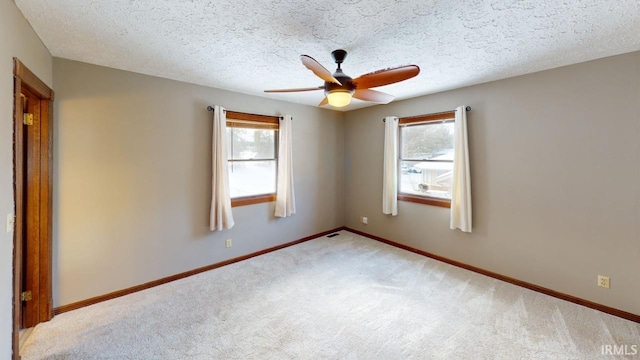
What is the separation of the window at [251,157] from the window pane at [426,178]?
2.12m

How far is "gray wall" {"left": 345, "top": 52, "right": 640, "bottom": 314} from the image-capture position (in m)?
2.44

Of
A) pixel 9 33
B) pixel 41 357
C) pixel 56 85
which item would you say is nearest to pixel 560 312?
pixel 41 357

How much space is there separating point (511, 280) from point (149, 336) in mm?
3821

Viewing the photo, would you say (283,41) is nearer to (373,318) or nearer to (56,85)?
(56,85)

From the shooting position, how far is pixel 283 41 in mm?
2180

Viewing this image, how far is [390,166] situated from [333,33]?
2.64 metres

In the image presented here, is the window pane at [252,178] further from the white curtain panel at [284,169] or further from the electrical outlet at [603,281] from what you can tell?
the electrical outlet at [603,281]

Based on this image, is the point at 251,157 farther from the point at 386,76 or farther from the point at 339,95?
the point at 386,76

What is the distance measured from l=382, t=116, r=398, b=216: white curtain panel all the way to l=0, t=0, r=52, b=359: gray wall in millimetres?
3965

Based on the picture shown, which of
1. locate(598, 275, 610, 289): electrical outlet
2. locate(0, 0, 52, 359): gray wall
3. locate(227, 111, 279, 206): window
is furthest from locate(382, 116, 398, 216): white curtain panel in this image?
locate(0, 0, 52, 359): gray wall

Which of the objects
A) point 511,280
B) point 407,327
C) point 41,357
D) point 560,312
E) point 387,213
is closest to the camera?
point 41,357

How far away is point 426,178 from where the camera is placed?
13.2 ft

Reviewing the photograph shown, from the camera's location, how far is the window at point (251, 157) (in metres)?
3.77

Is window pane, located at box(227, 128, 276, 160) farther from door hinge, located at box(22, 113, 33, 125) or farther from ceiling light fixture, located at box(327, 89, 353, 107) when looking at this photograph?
ceiling light fixture, located at box(327, 89, 353, 107)
